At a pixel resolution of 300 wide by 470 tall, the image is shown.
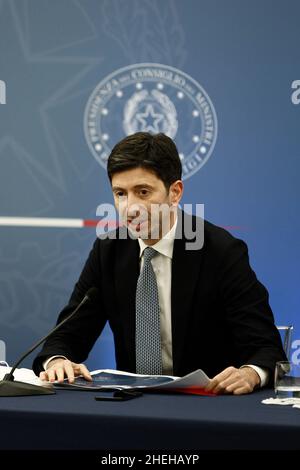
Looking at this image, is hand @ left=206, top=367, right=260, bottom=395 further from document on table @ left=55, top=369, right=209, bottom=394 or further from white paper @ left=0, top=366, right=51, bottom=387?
white paper @ left=0, top=366, right=51, bottom=387

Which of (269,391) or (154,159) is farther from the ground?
(154,159)

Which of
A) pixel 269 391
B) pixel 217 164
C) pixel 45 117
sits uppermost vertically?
pixel 45 117

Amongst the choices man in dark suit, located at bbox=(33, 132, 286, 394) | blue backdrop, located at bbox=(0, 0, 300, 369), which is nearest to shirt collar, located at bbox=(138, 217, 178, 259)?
man in dark suit, located at bbox=(33, 132, 286, 394)

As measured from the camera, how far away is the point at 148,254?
8.59ft

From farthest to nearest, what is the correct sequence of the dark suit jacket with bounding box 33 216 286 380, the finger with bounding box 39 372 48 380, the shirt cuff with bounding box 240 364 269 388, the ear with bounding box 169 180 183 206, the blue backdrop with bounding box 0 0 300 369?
the blue backdrop with bounding box 0 0 300 369 < the ear with bounding box 169 180 183 206 < the dark suit jacket with bounding box 33 216 286 380 < the finger with bounding box 39 372 48 380 < the shirt cuff with bounding box 240 364 269 388

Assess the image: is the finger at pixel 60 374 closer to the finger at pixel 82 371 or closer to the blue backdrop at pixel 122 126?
the finger at pixel 82 371

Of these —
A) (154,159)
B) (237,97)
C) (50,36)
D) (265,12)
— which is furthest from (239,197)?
(154,159)

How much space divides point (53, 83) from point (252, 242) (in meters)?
1.30

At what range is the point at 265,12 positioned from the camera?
395 cm

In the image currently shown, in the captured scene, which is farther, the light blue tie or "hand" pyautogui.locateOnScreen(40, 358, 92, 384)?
the light blue tie

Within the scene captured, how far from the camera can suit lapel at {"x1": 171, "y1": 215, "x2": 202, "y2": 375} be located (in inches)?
101

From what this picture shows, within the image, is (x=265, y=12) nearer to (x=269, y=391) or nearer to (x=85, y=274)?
(x=85, y=274)

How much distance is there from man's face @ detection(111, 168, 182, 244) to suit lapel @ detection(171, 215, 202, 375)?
14 cm

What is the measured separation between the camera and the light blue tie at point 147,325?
2559 mm
